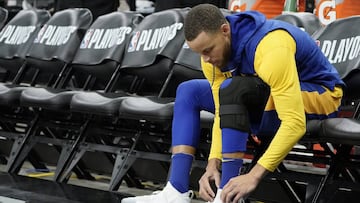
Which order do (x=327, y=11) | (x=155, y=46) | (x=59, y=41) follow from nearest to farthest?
1. (x=155, y=46)
2. (x=327, y=11)
3. (x=59, y=41)

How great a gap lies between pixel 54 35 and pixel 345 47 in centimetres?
179

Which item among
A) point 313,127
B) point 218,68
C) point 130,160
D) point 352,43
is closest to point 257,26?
point 218,68

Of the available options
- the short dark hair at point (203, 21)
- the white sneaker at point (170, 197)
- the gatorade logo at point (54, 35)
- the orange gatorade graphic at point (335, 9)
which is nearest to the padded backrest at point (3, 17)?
the gatorade logo at point (54, 35)

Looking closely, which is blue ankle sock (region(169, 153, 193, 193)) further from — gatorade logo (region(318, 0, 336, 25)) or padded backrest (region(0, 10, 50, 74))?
padded backrest (region(0, 10, 50, 74))

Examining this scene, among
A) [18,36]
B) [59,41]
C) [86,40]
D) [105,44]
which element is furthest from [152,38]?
[18,36]

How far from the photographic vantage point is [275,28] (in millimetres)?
2051

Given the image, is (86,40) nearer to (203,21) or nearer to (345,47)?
(345,47)

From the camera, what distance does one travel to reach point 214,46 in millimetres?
2020

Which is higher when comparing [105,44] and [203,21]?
[203,21]

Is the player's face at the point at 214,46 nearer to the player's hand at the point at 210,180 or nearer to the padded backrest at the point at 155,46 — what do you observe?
the player's hand at the point at 210,180

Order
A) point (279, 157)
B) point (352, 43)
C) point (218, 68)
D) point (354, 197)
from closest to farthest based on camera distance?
point (279, 157) → point (218, 68) → point (354, 197) → point (352, 43)

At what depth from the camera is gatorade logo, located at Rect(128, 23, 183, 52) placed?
3.31 metres

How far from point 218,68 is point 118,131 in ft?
3.54

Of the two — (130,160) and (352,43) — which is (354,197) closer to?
(352,43)
